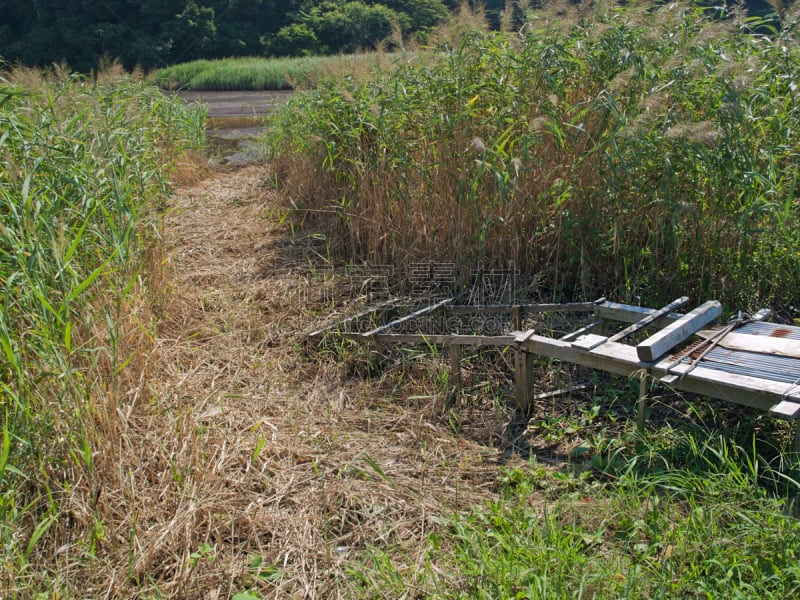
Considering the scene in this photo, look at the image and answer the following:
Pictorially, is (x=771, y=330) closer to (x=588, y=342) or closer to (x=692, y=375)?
(x=692, y=375)

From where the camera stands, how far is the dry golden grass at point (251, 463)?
188 centimetres

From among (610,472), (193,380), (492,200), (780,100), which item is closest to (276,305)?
(193,380)

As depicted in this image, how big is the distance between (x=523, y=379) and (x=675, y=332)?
0.62 metres

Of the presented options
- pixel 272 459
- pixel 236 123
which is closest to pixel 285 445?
pixel 272 459

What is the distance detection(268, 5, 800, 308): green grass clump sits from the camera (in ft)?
9.48

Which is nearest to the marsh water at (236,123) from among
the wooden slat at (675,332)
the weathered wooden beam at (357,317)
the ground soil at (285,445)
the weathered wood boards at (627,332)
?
the ground soil at (285,445)

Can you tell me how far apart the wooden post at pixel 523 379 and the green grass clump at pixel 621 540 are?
18.6 inches

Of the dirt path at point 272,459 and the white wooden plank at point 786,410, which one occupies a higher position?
the white wooden plank at point 786,410

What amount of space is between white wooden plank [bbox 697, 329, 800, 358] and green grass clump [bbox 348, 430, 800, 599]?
404 millimetres

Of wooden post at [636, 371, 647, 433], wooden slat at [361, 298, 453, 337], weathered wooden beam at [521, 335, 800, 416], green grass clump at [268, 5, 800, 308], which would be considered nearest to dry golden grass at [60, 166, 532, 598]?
wooden slat at [361, 298, 453, 337]

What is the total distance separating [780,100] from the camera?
10.8 ft

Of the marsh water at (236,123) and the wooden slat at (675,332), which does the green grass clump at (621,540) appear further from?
the marsh water at (236,123)

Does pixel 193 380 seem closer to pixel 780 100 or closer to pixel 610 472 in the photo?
pixel 610 472

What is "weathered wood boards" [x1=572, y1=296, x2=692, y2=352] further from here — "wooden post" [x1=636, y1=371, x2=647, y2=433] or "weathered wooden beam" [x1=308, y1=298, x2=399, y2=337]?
"weathered wooden beam" [x1=308, y1=298, x2=399, y2=337]
